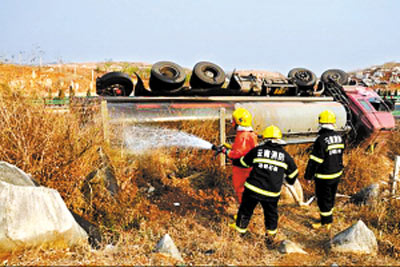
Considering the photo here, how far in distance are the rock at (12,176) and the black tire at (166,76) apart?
4.57 m

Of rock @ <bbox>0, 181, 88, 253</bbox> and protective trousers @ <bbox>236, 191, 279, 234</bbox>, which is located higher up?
rock @ <bbox>0, 181, 88, 253</bbox>

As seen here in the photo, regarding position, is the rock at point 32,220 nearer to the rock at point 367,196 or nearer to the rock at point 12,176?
the rock at point 12,176

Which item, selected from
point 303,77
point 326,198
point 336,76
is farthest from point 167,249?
point 336,76

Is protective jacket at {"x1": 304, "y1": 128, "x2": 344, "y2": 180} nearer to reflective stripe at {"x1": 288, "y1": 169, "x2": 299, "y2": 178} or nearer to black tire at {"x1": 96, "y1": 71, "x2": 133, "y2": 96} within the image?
reflective stripe at {"x1": 288, "y1": 169, "x2": 299, "y2": 178}

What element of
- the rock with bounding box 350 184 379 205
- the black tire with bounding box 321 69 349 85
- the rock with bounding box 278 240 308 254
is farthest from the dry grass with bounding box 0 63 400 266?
the black tire with bounding box 321 69 349 85

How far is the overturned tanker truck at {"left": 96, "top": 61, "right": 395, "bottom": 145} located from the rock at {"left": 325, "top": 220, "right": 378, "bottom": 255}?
12.0 ft

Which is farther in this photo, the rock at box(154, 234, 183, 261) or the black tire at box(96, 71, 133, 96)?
the black tire at box(96, 71, 133, 96)

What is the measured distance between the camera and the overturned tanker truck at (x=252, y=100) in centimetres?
691

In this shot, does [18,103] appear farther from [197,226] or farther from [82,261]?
[197,226]

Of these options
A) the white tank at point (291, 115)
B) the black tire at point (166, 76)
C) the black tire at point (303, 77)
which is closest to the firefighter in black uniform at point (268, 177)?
the white tank at point (291, 115)

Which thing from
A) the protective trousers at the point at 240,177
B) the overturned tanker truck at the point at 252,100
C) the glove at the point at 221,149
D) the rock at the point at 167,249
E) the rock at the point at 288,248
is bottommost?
the rock at the point at 288,248

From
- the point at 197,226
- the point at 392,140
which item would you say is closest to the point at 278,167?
the point at 197,226

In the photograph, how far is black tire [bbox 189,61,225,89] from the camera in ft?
27.6

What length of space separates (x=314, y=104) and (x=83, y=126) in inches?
240
